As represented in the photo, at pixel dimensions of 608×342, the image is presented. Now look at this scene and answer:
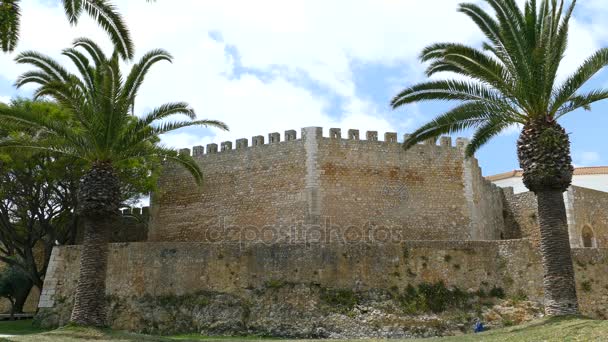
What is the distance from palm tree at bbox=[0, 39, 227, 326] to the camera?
1424cm

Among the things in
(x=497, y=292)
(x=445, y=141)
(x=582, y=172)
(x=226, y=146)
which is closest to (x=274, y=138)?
(x=226, y=146)

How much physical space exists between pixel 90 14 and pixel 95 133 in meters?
3.97

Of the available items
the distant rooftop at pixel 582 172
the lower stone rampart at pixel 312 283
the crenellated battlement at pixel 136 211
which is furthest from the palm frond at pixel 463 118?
the distant rooftop at pixel 582 172

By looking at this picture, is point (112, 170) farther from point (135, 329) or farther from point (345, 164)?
point (345, 164)

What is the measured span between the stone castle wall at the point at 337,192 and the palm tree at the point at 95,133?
950 cm

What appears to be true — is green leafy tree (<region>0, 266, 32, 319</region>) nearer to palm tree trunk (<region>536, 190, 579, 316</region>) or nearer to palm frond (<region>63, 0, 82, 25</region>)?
palm frond (<region>63, 0, 82, 25</region>)

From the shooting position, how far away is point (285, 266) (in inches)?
693

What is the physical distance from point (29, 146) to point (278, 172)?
11.5 m

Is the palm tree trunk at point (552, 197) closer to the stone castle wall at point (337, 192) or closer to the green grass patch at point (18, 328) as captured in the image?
the stone castle wall at point (337, 192)

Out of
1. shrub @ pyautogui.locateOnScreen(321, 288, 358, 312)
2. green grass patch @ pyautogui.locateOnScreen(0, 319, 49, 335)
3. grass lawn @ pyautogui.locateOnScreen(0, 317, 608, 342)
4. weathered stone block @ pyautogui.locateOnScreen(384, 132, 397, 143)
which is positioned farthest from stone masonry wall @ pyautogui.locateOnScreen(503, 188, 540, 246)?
green grass patch @ pyautogui.locateOnScreen(0, 319, 49, 335)

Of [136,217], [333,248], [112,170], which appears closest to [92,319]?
[112,170]

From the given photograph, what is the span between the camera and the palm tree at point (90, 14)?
9.84 metres

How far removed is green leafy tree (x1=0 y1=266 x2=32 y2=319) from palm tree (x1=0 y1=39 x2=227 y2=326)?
13.2 metres

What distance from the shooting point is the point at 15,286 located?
26.1 m
